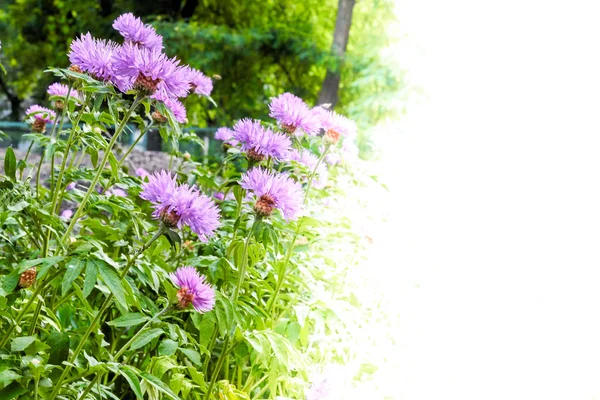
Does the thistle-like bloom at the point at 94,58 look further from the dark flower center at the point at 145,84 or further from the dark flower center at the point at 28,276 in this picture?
the dark flower center at the point at 28,276

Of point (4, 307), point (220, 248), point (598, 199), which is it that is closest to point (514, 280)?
point (598, 199)

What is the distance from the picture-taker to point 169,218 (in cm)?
97

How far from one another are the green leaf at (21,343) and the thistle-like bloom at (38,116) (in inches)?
24.0

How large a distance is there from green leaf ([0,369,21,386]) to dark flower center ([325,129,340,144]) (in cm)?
76

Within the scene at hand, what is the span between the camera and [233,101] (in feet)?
23.2

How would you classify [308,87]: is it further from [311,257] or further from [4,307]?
[4,307]

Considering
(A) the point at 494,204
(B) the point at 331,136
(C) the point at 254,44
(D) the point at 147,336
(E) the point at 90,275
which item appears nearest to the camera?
(E) the point at 90,275

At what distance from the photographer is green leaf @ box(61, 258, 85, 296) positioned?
93 centimetres

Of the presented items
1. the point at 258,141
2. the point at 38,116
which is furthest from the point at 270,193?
the point at 38,116

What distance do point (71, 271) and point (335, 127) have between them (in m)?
0.74

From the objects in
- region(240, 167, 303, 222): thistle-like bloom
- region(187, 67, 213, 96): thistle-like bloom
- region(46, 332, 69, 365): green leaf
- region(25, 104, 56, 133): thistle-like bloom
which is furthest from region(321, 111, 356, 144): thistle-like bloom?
region(46, 332, 69, 365): green leaf

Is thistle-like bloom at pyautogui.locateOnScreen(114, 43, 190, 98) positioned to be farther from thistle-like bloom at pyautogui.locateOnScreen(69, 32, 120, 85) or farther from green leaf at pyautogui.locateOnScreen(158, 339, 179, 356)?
green leaf at pyautogui.locateOnScreen(158, 339, 179, 356)

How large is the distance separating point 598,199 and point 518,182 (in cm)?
49

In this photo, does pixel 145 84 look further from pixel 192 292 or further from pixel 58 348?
pixel 58 348
